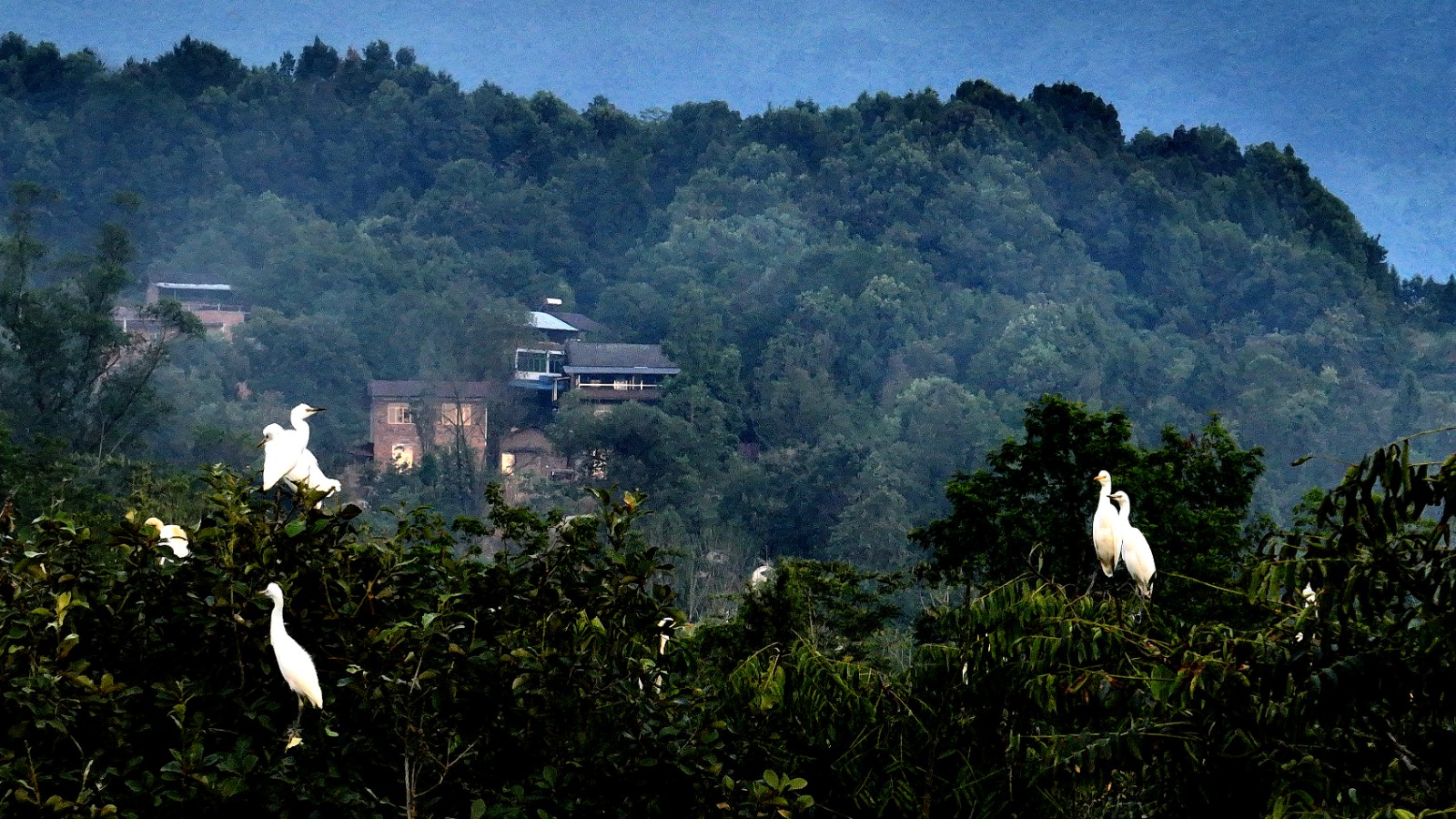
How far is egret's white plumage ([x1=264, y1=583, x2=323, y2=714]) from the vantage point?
2455 millimetres

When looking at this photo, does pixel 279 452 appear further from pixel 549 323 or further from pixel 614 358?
pixel 549 323

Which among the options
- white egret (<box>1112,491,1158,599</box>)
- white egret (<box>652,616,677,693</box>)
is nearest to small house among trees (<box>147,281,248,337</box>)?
white egret (<box>1112,491,1158,599</box>)

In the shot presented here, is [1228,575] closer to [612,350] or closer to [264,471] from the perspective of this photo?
[264,471]

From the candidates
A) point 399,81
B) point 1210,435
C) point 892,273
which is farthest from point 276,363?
point 1210,435

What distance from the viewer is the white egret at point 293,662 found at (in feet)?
8.05

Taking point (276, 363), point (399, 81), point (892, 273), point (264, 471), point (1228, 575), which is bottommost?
point (1228, 575)

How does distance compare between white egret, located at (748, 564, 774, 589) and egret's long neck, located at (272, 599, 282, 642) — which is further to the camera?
white egret, located at (748, 564, 774, 589)

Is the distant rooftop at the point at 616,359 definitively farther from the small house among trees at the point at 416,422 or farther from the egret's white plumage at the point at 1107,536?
the egret's white plumage at the point at 1107,536

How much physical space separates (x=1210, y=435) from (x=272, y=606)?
10.3 meters

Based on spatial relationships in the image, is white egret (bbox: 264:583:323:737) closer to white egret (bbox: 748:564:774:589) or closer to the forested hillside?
white egret (bbox: 748:564:774:589)

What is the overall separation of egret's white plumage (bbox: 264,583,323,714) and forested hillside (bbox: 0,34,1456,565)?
28346 millimetres

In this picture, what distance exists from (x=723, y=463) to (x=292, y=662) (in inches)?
1373

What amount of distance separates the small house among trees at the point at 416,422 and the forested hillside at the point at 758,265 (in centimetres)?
85

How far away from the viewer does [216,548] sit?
8.79ft
